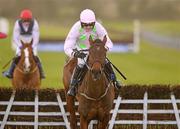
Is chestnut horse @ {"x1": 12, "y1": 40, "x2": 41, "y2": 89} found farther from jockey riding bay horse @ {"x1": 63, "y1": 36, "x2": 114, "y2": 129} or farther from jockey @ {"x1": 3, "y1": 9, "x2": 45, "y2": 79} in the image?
jockey riding bay horse @ {"x1": 63, "y1": 36, "x2": 114, "y2": 129}

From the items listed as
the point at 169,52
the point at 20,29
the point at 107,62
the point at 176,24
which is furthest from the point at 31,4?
the point at 107,62

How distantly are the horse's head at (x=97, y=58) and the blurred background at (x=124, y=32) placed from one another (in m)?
20.4

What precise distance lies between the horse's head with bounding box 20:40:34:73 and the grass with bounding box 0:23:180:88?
1364cm

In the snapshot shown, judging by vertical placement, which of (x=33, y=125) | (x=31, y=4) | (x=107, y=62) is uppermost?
(x=31, y=4)

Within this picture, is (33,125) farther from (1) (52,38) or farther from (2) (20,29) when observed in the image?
(1) (52,38)

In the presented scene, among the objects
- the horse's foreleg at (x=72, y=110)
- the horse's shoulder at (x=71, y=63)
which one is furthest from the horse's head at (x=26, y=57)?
the horse's foreleg at (x=72, y=110)

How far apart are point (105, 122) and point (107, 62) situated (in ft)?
3.34

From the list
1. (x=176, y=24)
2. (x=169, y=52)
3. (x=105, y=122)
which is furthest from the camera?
(x=176, y=24)

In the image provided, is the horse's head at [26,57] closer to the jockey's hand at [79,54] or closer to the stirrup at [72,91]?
the stirrup at [72,91]

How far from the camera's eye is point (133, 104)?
1458 centimetres

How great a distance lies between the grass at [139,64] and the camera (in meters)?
34.0

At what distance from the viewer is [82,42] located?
1302 cm

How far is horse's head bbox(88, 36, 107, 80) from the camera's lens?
11.2m

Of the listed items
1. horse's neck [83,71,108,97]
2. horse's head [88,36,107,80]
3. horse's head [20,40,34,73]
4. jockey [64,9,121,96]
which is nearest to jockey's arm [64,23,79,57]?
jockey [64,9,121,96]
